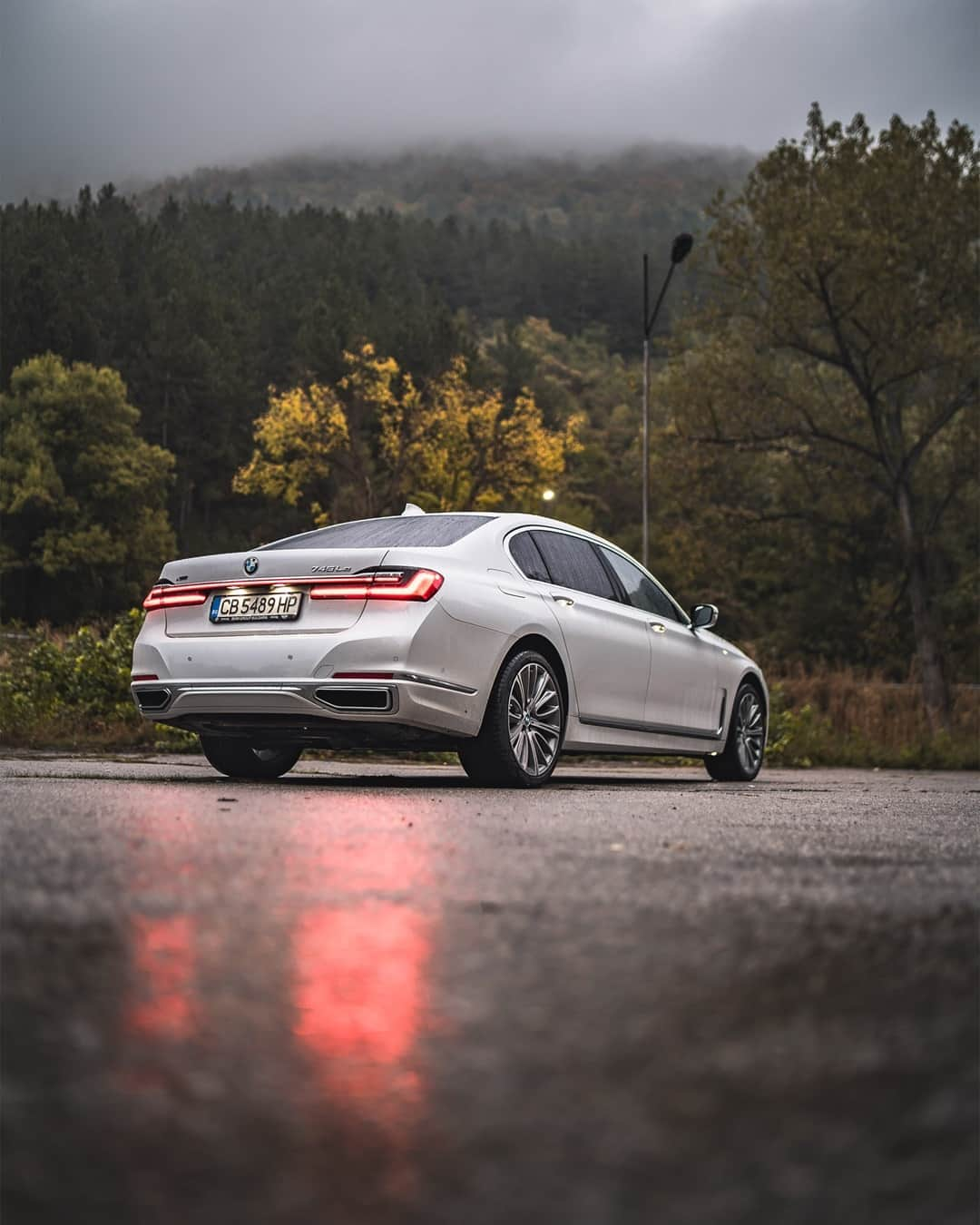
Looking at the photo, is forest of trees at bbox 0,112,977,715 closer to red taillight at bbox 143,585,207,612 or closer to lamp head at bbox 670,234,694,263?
lamp head at bbox 670,234,694,263

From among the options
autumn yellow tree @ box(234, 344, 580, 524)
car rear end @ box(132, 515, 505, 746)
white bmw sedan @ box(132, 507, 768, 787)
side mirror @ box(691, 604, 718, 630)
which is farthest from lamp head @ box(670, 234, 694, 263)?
autumn yellow tree @ box(234, 344, 580, 524)

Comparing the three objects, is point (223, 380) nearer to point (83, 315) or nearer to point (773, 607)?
point (83, 315)

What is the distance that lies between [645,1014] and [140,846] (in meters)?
2.45

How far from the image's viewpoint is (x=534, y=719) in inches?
346

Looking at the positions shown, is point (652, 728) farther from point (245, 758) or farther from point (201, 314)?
point (201, 314)

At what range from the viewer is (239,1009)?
241 centimetres

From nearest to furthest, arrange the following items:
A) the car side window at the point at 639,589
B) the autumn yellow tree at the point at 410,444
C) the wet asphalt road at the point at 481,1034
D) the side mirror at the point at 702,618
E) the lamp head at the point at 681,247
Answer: the wet asphalt road at the point at 481,1034
the car side window at the point at 639,589
the side mirror at the point at 702,618
the lamp head at the point at 681,247
the autumn yellow tree at the point at 410,444

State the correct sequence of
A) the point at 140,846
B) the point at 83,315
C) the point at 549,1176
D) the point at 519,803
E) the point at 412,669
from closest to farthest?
the point at 549,1176
the point at 140,846
the point at 519,803
the point at 412,669
the point at 83,315

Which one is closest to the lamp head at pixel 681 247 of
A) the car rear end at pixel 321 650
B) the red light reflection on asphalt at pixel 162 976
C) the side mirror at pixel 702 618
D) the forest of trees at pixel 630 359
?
the forest of trees at pixel 630 359

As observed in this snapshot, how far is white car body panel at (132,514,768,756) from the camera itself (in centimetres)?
799

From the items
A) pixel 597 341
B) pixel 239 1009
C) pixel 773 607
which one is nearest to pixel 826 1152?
pixel 239 1009

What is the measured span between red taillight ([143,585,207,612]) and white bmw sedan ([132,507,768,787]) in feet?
0.03

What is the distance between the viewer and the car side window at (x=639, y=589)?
410 inches

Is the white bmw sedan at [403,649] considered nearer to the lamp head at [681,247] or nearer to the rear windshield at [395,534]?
the rear windshield at [395,534]
